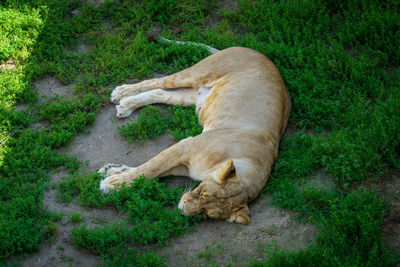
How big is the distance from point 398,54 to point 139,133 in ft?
11.5

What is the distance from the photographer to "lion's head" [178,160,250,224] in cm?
432

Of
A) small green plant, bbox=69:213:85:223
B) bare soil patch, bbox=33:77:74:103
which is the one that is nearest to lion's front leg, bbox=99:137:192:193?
small green plant, bbox=69:213:85:223

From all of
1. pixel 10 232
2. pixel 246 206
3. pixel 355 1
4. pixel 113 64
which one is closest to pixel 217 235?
pixel 246 206

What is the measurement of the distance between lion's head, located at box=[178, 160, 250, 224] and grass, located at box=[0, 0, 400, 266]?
0.63 ft

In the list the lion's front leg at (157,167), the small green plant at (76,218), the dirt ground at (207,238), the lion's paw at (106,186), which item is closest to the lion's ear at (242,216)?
the dirt ground at (207,238)

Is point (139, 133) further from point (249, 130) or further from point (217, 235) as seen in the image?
point (217, 235)

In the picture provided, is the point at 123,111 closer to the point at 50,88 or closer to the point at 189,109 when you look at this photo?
the point at 189,109

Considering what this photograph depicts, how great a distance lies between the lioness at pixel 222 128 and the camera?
4.43m

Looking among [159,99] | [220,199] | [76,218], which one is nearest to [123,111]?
[159,99]

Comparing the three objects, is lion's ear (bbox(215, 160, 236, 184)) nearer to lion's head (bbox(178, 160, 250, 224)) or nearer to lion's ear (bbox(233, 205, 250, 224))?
lion's head (bbox(178, 160, 250, 224))

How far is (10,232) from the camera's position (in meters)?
A: 4.13

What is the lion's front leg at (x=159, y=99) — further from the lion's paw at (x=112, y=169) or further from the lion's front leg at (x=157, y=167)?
the lion's front leg at (x=157, y=167)

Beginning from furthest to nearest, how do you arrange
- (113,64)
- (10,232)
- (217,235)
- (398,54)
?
(113,64) < (398,54) < (217,235) < (10,232)

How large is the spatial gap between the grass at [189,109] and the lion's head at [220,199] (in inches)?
7.6
